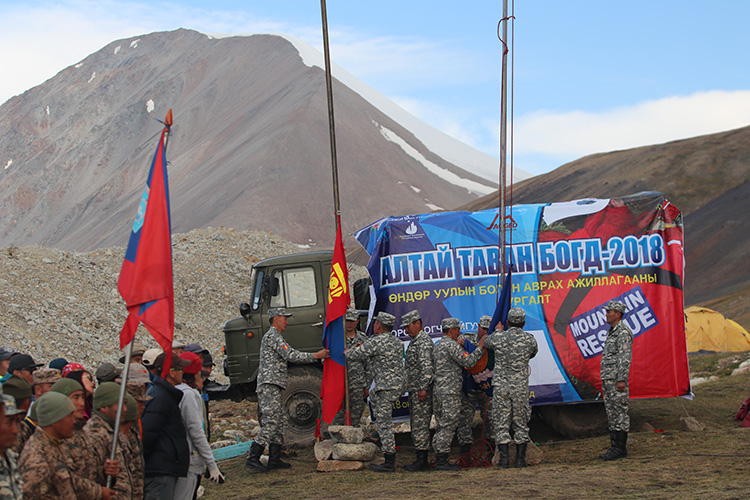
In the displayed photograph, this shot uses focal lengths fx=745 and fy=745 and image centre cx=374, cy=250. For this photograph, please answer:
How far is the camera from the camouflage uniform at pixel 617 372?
9016 millimetres

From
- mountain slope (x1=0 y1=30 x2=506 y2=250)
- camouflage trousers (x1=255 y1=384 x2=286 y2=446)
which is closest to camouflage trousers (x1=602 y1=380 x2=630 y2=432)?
camouflage trousers (x1=255 y1=384 x2=286 y2=446)

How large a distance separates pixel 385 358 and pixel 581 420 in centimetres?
339

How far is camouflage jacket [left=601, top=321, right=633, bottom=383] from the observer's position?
29.8ft

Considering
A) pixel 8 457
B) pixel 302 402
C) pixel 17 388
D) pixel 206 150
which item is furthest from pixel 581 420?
pixel 206 150

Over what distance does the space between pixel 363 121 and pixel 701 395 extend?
8742 cm

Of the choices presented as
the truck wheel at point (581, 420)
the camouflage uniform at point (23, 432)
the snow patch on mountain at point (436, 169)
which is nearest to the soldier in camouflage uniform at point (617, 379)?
the truck wheel at point (581, 420)

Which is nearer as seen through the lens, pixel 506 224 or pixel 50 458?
pixel 50 458

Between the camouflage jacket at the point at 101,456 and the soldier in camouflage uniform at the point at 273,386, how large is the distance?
416 cm

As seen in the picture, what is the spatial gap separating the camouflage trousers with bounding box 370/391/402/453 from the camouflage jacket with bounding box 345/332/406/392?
8cm

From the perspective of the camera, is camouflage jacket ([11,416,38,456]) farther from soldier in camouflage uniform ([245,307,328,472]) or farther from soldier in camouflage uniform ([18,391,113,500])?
soldier in camouflage uniform ([245,307,328,472])

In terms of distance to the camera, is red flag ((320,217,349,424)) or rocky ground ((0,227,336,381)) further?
rocky ground ((0,227,336,381))

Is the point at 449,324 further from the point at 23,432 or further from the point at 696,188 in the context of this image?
the point at 696,188

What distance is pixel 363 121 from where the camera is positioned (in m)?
98.7

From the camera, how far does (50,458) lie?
4141 millimetres
